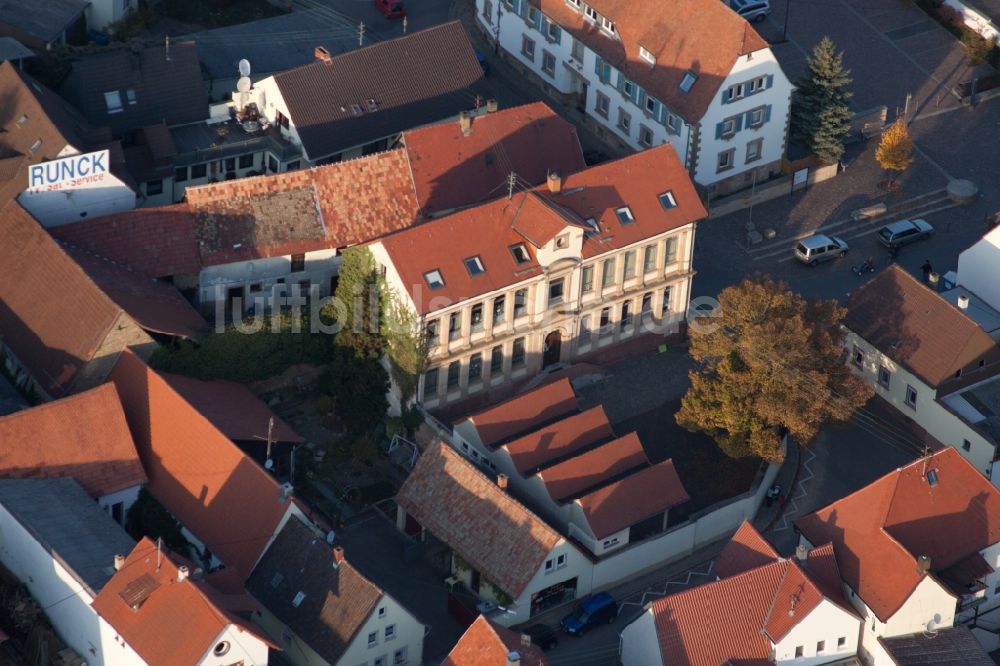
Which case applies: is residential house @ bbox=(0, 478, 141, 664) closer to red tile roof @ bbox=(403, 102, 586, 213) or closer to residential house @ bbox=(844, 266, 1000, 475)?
red tile roof @ bbox=(403, 102, 586, 213)

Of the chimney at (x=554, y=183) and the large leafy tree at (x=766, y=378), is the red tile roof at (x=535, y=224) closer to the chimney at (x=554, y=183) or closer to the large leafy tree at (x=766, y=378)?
the chimney at (x=554, y=183)

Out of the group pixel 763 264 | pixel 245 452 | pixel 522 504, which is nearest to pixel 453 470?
pixel 522 504

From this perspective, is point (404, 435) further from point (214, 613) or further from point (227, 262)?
point (214, 613)

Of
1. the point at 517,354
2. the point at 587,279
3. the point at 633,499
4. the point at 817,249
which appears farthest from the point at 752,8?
the point at 633,499

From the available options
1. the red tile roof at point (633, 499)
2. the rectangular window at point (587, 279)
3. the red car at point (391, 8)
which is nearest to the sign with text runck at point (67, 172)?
the rectangular window at point (587, 279)

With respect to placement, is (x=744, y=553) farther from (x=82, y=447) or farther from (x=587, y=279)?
(x=82, y=447)

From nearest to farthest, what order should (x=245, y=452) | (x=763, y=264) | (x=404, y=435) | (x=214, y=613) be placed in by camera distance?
1. (x=214, y=613)
2. (x=245, y=452)
3. (x=404, y=435)
4. (x=763, y=264)

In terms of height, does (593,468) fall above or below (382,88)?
below
